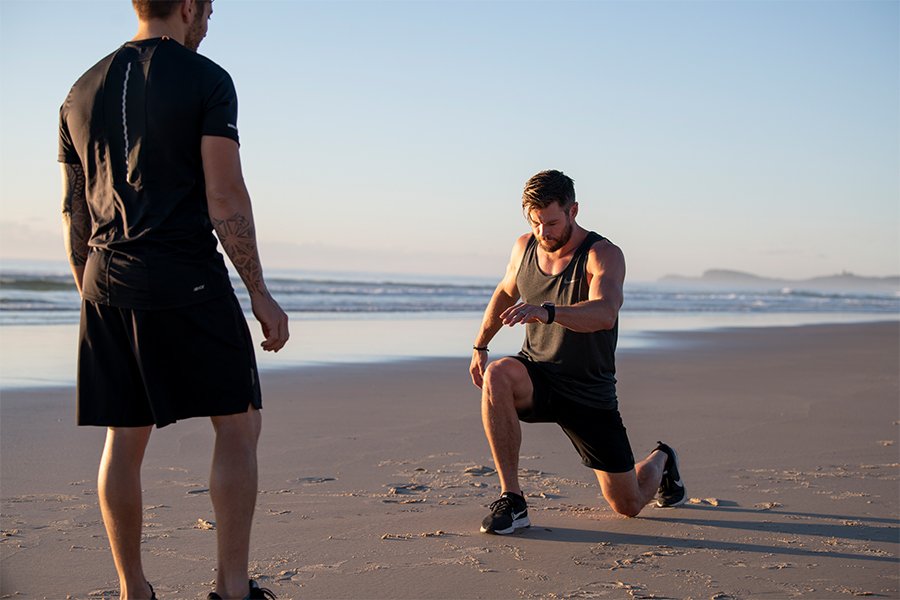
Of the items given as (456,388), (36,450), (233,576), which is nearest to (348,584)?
(233,576)

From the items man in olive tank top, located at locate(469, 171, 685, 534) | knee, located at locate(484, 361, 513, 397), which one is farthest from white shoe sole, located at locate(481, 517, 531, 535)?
knee, located at locate(484, 361, 513, 397)

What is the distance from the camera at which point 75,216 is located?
3.09m

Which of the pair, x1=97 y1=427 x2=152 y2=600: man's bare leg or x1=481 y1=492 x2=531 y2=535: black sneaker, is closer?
x1=97 y1=427 x2=152 y2=600: man's bare leg

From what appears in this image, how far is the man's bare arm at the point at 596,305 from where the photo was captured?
394 centimetres

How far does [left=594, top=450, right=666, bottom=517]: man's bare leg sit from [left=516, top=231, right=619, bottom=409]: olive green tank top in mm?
341

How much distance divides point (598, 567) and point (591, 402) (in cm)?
91

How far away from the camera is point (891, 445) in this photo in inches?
246

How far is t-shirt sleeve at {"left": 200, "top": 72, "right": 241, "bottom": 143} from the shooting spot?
2816 mm

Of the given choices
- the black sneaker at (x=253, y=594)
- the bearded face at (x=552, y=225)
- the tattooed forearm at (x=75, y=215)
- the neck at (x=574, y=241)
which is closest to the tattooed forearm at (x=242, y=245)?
the tattooed forearm at (x=75, y=215)

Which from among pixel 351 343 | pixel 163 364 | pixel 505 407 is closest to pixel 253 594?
pixel 163 364

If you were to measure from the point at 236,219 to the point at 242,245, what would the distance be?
8 cm

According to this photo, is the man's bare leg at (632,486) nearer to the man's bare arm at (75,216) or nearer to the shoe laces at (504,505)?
the shoe laces at (504,505)

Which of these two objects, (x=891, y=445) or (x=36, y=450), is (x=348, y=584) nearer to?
(x=36, y=450)

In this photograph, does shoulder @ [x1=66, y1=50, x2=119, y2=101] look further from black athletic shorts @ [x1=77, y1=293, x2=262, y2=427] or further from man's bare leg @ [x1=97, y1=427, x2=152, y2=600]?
man's bare leg @ [x1=97, y1=427, x2=152, y2=600]
